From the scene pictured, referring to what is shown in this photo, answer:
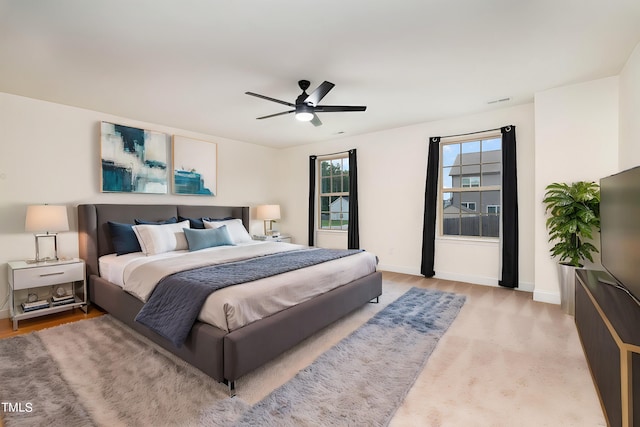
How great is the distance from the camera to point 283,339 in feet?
7.28

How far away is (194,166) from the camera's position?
493 centimetres

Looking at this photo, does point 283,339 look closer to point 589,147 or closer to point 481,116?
point 589,147

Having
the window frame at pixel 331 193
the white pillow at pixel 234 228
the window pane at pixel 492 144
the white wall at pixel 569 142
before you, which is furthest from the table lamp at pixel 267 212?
the white wall at pixel 569 142

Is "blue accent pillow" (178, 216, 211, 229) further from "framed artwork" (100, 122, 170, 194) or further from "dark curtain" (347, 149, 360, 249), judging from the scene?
"dark curtain" (347, 149, 360, 249)

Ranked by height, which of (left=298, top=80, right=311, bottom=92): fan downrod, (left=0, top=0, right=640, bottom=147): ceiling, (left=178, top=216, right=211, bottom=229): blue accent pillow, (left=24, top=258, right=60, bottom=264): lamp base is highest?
(left=0, top=0, right=640, bottom=147): ceiling

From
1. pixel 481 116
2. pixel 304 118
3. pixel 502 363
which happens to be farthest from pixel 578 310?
pixel 304 118

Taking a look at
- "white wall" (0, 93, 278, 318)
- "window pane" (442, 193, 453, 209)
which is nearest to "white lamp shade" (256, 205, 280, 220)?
"white wall" (0, 93, 278, 318)

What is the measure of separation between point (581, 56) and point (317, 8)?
2.54 metres

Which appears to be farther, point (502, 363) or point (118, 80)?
point (118, 80)

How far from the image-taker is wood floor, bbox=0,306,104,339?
113 inches

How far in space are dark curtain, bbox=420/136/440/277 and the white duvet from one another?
1.48m

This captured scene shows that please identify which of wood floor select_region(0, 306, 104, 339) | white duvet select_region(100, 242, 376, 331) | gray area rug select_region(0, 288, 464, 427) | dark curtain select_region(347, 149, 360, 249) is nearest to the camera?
gray area rug select_region(0, 288, 464, 427)

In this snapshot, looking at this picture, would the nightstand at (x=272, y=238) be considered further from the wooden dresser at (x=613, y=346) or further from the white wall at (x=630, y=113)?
the white wall at (x=630, y=113)

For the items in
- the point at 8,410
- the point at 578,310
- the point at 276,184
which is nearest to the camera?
the point at 8,410
